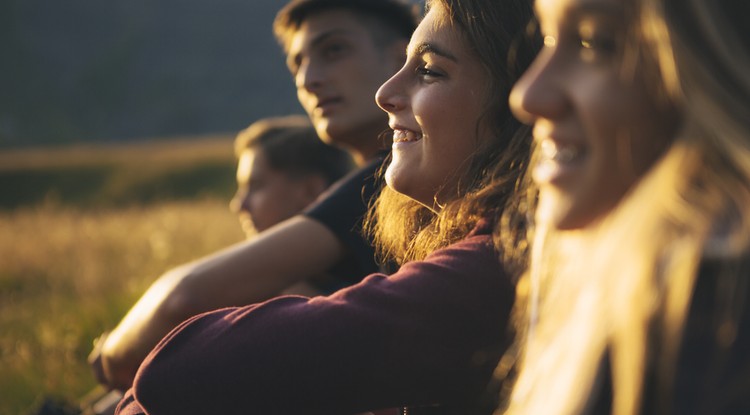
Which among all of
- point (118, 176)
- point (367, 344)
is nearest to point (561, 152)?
point (367, 344)

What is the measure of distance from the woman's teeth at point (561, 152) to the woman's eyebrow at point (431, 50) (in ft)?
3.13

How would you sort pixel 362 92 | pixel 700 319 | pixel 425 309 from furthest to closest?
1. pixel 362 92
2. pixel 425 309
3. pixel 700 319

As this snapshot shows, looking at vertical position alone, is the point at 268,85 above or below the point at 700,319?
below

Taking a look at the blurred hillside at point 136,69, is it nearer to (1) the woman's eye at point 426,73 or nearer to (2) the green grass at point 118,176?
(2) the green grass at point 118,176

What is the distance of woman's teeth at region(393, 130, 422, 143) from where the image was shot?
8.04 ft

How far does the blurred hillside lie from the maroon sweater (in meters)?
104

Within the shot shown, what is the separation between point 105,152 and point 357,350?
4707 cm

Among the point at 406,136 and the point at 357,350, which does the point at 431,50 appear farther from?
the point at 357,350

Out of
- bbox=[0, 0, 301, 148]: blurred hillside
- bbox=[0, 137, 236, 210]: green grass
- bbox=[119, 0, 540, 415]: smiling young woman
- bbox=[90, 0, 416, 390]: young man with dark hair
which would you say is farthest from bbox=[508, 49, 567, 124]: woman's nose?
bbox=[0, 0, 301, 148]: blurred hillside

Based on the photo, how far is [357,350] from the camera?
1.84 metres

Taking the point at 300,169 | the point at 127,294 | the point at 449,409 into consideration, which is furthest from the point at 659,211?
the point at 127,294

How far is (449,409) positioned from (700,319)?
3.19ft

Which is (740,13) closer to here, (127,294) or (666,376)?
(666,376)

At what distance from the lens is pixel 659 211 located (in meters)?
1.25
